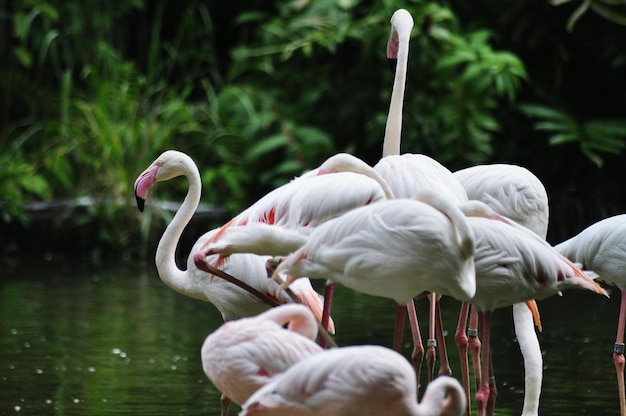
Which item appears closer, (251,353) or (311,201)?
(251,353)

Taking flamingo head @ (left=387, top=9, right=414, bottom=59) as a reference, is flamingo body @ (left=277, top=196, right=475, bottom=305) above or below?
below

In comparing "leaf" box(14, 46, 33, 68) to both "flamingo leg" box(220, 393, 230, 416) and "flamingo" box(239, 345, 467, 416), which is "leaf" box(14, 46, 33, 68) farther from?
"flamingo" box(239, 345, 467, 416)

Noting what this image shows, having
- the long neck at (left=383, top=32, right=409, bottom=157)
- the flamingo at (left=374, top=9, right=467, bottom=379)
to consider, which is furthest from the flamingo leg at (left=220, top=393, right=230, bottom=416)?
the long neck at (left=383, top=32, right=409, bottom=157)

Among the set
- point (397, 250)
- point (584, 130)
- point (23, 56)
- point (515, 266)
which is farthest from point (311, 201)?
point (23, 56)

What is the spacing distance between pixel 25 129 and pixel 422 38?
5.03m

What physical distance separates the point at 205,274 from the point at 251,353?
144cm

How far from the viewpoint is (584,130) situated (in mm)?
10617

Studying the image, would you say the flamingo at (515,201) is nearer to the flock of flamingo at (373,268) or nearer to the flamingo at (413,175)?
the flock of flamingo at (373,268)

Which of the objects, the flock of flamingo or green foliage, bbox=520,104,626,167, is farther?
green foliage, bbox=520,104,626,167

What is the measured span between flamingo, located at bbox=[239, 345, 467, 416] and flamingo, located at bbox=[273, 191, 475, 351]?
541 millimetres

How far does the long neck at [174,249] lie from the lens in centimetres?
530

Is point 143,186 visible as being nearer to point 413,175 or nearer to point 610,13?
point 413,175

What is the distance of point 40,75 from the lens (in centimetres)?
1390

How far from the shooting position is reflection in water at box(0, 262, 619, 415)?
544cm
